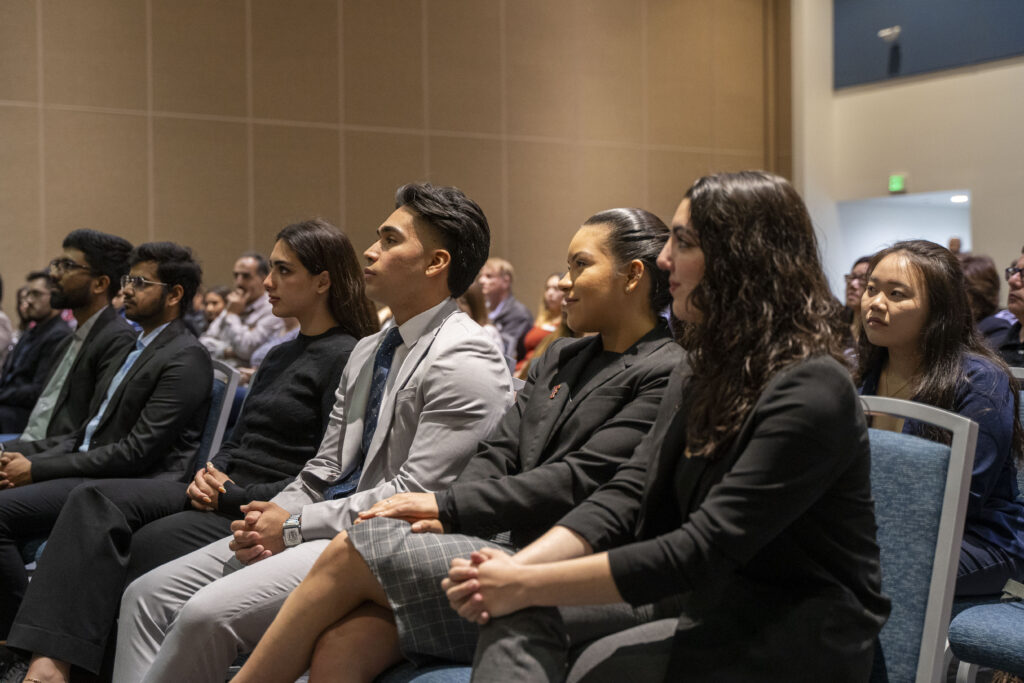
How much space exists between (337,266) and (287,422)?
1.74 feet

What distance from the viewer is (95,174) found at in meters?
8.18

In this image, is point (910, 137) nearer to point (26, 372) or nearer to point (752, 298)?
point (26, 372)

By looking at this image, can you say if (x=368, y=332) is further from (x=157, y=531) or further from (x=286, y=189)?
(x=286, y=189)

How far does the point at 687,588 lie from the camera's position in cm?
151

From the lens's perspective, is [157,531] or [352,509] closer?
[352,509]

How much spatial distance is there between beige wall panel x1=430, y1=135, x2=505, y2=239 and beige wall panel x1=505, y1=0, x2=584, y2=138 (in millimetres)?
374

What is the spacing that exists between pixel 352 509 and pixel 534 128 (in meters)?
8.07

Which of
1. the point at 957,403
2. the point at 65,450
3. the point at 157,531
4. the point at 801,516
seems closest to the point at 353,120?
the point at 65,450

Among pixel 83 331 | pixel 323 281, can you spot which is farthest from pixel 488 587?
pixel 83 331

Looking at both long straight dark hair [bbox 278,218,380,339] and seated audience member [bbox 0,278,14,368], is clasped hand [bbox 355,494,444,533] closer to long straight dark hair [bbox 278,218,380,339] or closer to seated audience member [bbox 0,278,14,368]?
long straight dark hair [bbox 278,218,380,339]

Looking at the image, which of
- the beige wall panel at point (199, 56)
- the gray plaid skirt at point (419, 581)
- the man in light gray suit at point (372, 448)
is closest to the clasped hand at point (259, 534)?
the man in light gray suit at point (372, 448)

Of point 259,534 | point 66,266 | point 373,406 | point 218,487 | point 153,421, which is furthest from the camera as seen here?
point 66,266

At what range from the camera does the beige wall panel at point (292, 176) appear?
8.79m

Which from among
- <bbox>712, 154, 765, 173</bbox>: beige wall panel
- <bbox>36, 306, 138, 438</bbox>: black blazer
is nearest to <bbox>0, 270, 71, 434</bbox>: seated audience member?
<bbox>36, 306, 138, 438</bbox>: black blazer
